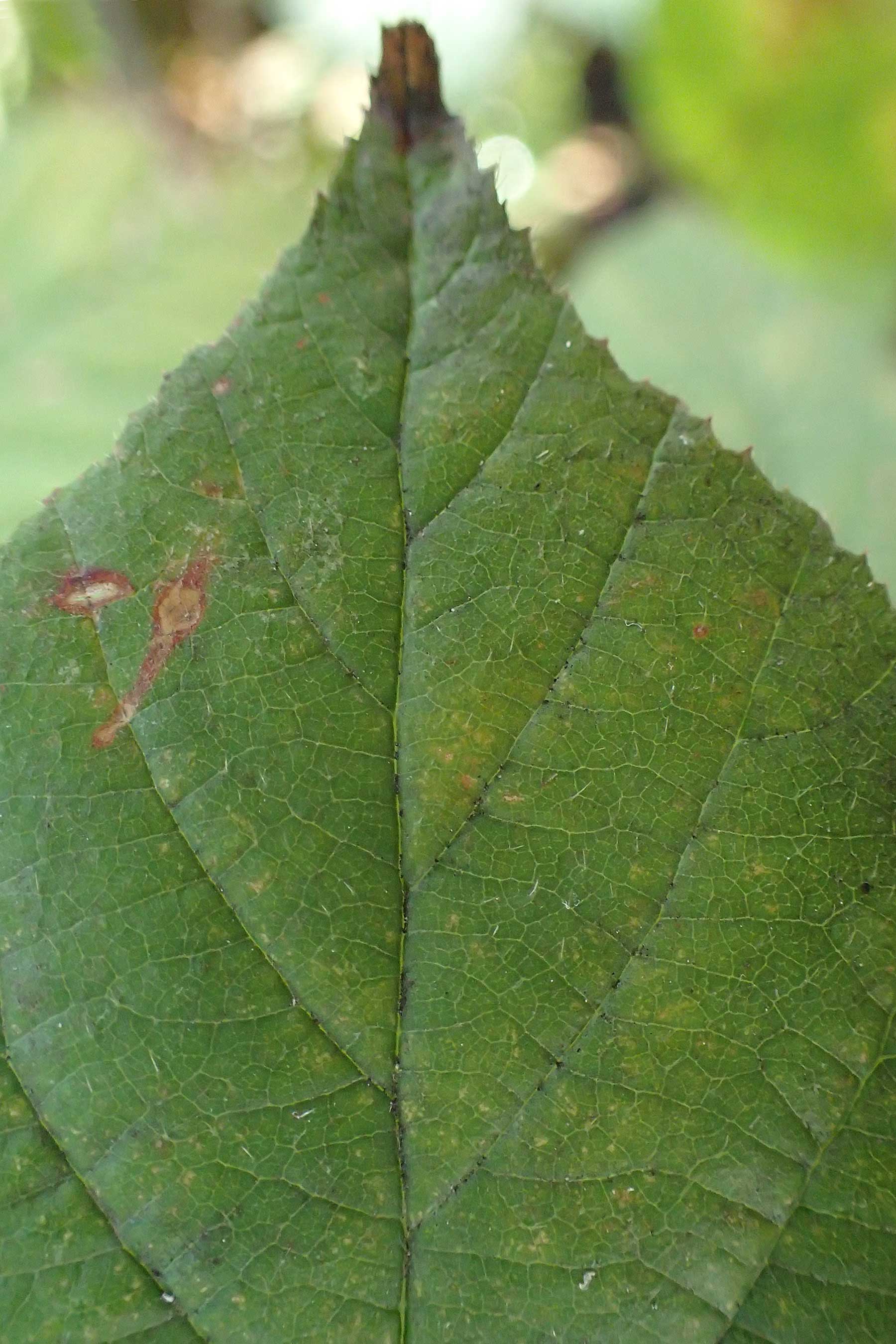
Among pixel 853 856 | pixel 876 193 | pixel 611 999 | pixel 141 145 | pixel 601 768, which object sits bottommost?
pixel 611 999

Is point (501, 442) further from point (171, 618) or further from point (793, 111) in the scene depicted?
point (793, 111)

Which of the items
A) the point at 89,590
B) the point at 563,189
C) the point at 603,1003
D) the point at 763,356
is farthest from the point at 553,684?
the point at 563,189

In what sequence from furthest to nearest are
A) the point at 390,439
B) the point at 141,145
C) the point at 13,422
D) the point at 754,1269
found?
1. the point at 141,145
2. the point at 13,422
3. the point at 390,439
4. the point at 754,1269

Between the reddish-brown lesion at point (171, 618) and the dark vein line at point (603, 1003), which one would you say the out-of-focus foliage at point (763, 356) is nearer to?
the dark vein line at point (603, 1003)

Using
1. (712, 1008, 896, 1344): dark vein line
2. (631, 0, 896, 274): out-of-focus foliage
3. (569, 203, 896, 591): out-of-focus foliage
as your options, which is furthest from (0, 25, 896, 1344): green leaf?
(631, 0, 896, 274): out-of-focus foliage

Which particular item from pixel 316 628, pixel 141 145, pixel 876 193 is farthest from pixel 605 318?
pixel 316 628

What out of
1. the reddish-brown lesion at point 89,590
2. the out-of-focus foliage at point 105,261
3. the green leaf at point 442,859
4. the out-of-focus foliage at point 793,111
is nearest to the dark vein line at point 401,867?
the green leaf at point 442,859

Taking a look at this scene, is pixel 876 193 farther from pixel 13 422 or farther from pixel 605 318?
pixel 13 422
